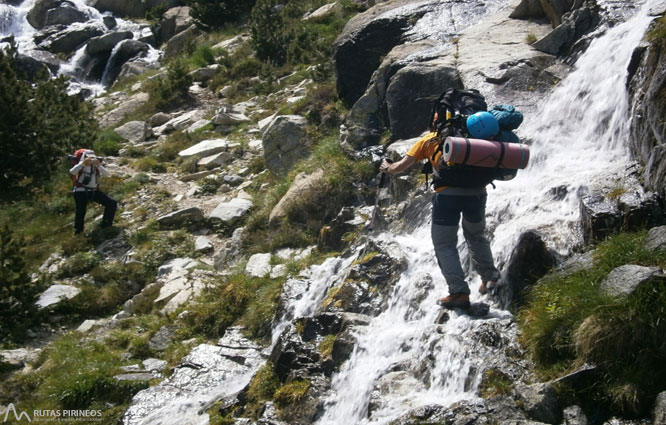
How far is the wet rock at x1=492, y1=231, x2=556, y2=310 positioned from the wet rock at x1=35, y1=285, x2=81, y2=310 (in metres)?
7.97

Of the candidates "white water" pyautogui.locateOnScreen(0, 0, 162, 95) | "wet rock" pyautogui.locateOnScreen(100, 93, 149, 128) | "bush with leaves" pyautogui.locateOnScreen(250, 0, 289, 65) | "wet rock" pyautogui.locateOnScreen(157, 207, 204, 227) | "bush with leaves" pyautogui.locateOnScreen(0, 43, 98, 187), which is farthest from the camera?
"white water" pyautogui.locateOnScreen(0, 0, 162, 95)

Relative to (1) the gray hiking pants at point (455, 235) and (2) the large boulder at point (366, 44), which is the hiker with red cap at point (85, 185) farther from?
(1) the gray hiking pants at point (455, 235)

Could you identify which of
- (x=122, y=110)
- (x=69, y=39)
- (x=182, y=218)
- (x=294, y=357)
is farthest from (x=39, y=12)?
(x=294, y=357)

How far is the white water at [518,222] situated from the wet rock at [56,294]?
6.17m

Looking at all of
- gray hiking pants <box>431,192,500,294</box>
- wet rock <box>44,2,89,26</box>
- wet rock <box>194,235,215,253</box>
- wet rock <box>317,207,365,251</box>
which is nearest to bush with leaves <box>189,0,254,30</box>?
wet rock <box>44,2,89,26</box>

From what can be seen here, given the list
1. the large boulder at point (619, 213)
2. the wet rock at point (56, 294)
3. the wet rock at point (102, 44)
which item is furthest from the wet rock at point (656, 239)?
the wet rock at point (102, 44)

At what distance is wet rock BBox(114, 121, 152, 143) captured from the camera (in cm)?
1948

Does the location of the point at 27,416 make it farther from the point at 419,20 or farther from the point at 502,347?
the point at 419,20

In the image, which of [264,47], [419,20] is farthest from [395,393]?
[264,47]

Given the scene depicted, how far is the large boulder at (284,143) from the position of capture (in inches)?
566

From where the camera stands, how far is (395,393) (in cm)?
598

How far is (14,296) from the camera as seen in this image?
10.5 meters

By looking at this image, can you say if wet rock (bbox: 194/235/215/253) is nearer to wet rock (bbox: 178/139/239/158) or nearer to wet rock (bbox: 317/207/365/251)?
wet rock (bbox: 317/207/365/251)

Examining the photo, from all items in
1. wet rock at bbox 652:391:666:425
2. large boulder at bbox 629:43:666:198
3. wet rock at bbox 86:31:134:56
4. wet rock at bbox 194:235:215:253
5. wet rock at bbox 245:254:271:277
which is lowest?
wet rock at bbox 194:235:215:253
